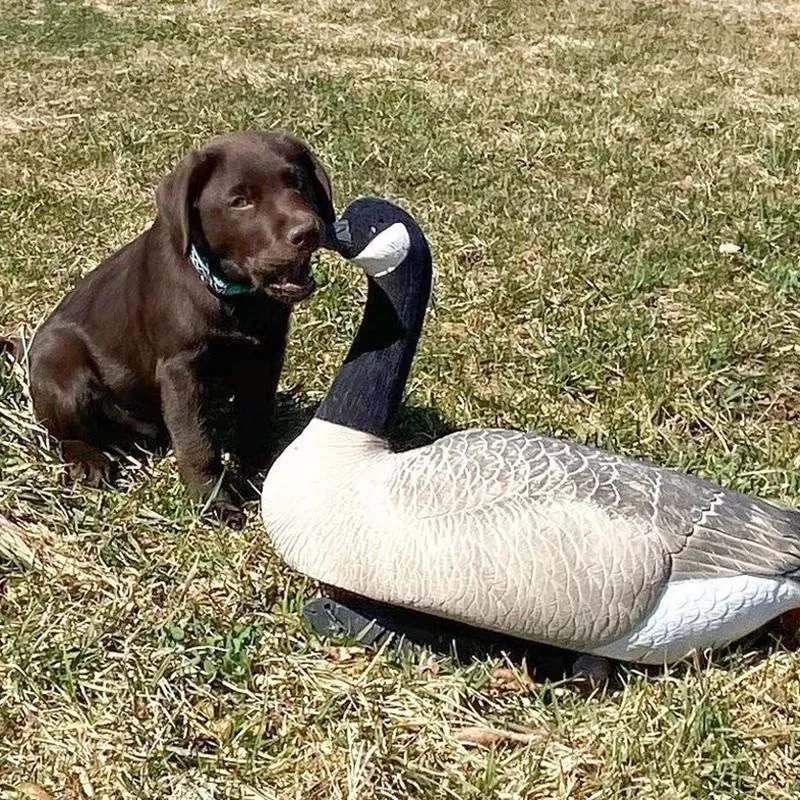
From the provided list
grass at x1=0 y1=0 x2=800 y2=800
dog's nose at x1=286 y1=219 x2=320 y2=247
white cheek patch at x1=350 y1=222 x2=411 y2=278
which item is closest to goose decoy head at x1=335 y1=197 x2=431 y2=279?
white cheek patch at x1=350 y1=222 x2=411 y2=278

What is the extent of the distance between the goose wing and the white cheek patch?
47cm

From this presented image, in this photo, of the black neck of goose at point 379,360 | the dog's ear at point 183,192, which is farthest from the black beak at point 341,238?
the dog's ear at point 183,192

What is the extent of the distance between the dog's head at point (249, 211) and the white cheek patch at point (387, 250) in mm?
273

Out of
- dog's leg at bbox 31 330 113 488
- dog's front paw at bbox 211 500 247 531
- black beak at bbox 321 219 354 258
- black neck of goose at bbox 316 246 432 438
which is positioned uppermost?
black beak at bbox 321 219 354 258

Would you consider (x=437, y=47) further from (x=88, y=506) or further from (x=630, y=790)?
(x=630, y=790)

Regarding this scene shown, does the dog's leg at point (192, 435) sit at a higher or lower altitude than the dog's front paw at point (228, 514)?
higher

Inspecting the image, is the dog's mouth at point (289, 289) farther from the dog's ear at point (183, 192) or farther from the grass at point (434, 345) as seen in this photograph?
the grass at point (434, 345)

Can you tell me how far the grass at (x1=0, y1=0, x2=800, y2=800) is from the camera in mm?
2496

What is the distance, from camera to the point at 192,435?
126 inches

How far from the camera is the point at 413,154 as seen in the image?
6082 mm

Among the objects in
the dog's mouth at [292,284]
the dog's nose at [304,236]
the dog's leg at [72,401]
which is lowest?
the dog's leg at [72,401]

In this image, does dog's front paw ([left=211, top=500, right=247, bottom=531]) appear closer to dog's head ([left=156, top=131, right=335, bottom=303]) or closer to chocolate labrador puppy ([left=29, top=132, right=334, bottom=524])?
chocolate labrador puppy ([left=29, top=132, right=334, bottom=524])

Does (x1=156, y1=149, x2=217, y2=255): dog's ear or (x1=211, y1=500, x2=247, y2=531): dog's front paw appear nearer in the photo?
(x1=156, y1=149, x2=217, y2=255): dog's ear

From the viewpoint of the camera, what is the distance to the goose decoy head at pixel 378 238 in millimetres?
2623
